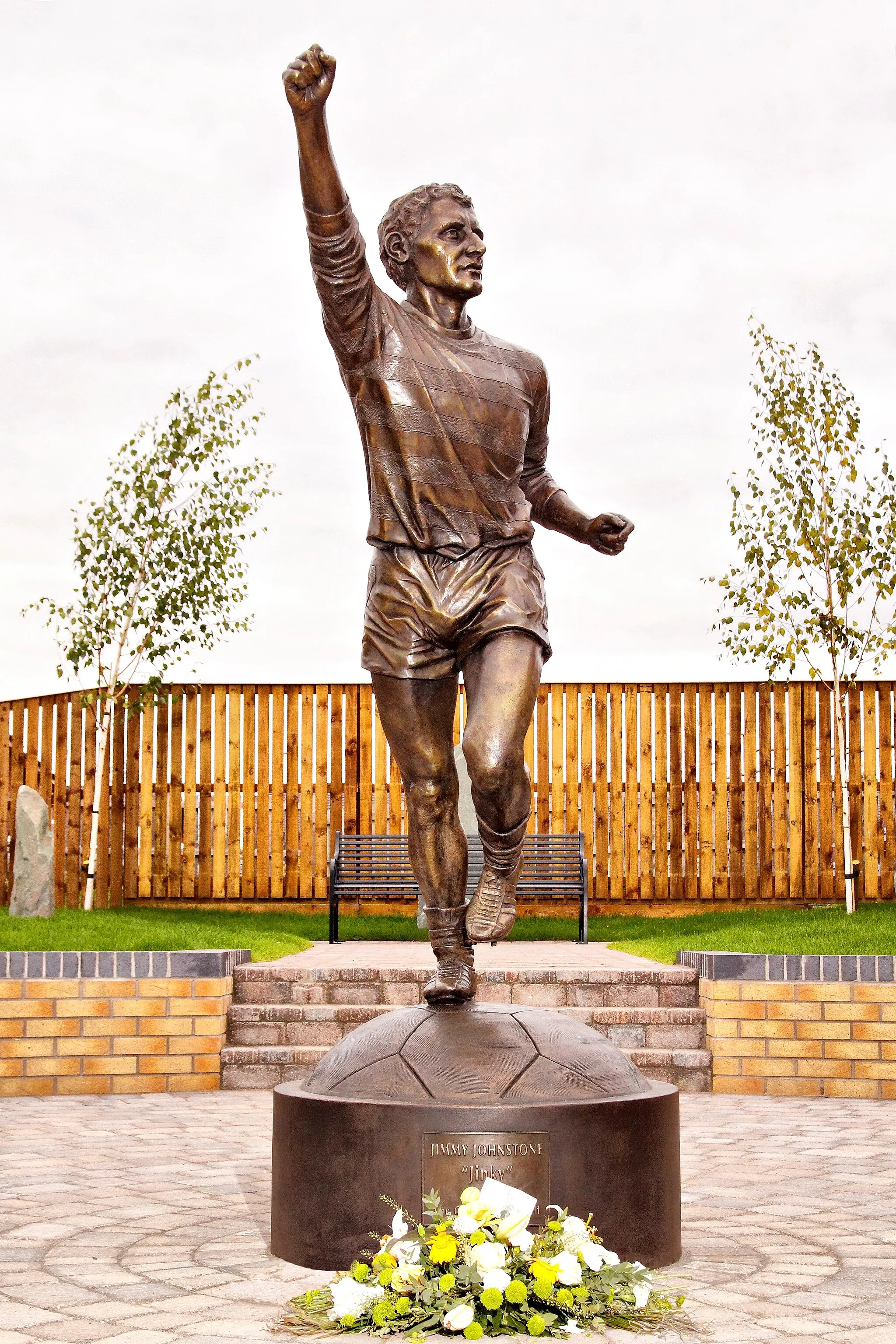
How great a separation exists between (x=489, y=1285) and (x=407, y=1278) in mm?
211

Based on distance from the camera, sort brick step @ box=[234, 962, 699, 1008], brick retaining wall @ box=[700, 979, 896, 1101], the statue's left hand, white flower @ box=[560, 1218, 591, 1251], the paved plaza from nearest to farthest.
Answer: white flower @ box=[560, 1218, 591, 1251] < the paved plaza < the statue's left hand < brick retaining wall @ box=[700, 979, 896, 1101] < brick step @ box=[234, 962, 699, 1008]

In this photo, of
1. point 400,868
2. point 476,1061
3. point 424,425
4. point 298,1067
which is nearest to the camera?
point 476,1061

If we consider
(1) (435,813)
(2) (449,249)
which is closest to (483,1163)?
(1) (435,813)

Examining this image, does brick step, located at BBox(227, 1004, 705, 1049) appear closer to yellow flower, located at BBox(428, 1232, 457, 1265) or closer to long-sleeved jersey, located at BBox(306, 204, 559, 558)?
long-sleeved jersey, located at BBox(306, 204, 559, 558)

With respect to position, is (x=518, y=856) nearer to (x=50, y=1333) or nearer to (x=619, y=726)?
(x=50, y=1333)

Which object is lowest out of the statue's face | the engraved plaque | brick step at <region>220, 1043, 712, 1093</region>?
brick step at <region>220, 1043, 712, 1093</region>

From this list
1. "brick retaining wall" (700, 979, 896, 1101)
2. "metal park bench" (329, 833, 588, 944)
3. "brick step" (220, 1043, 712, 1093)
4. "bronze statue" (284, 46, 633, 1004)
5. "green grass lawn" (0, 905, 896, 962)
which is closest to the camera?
"bronze statue" (284, 46, 633, 1004)

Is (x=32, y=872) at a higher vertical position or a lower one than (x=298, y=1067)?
higher

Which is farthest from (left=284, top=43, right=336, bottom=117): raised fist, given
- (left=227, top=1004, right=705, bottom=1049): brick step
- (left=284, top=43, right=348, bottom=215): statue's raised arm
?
(left=227, top=1004, right=705, bottom=1049): brick step

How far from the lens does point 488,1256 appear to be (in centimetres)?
323

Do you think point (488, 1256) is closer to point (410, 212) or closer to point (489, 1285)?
point (489, 1285)

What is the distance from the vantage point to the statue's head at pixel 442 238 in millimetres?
4211

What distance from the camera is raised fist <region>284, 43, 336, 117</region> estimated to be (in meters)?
3.62

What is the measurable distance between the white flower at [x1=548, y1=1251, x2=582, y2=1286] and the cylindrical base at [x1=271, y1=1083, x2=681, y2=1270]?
1.16 feet
